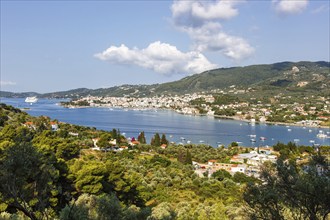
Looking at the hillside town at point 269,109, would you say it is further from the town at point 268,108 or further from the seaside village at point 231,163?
the seaside village at point 231,163

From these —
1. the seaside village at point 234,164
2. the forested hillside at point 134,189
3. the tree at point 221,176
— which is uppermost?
the forested hillside at point 134,189

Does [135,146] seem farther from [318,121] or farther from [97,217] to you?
[318,121]

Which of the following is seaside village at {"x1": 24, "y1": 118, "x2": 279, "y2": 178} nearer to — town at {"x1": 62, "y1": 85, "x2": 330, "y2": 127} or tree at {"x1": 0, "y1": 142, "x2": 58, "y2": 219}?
tree at {"x1": 0, "y1": 142, "x2": 58, "y2": 219}

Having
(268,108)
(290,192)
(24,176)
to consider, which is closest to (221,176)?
(290,192)

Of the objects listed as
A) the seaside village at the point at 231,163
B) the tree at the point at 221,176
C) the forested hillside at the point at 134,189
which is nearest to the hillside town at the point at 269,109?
the seaside village at the point at 231,163

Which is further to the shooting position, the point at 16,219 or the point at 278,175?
the point at 16,219

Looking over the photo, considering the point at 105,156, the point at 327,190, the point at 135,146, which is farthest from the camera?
the point at 135,146

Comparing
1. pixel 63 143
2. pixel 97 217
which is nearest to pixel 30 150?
pixel 97 217

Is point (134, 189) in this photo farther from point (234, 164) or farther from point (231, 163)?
point (231, 163)

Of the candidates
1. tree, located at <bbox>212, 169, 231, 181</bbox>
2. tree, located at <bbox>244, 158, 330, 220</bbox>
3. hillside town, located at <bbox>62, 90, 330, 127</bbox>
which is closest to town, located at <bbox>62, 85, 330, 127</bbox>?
hillside town, located at <bbox>62, 90, 330, 127</bbox>
